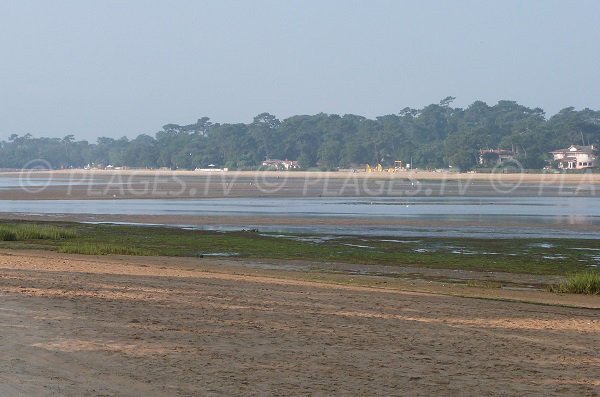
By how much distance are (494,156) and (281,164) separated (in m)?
43.0

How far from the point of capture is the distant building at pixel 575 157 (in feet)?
433

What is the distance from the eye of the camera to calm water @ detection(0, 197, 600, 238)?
3466 cm

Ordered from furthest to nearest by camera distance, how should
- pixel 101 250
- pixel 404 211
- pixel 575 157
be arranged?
pixel 575 157, pixel 404 211, pixel 101 250

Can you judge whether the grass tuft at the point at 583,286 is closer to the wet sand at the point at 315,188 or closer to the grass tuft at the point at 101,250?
the grass tuft at the point at 101,250

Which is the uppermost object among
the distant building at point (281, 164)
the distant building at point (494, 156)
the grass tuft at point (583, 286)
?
the distant building at point (494, 156)

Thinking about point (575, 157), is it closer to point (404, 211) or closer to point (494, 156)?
point (494, 156)

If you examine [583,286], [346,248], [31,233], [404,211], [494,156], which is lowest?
[31,233]

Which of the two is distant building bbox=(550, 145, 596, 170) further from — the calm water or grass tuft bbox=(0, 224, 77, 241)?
grass tuft bbox=(0, 224, 77, 241)

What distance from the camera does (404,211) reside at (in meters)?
46.9

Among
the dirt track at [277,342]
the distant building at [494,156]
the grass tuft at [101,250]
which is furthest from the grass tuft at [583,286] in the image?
the distant building at [494,156]

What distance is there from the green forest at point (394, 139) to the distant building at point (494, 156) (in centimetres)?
80

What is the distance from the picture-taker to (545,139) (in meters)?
143

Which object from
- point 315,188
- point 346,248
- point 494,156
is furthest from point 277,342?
point 494,156

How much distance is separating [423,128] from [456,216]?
5708 inches
